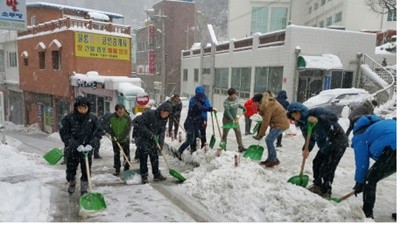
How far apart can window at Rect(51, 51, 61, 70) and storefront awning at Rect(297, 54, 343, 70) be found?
12.8 m

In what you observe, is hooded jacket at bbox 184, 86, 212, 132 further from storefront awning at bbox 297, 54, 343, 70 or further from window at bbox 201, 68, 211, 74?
window at bbox 201, 68, 211, 74

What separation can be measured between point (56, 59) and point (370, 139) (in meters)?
17.8

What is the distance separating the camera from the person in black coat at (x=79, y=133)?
4.89 metres

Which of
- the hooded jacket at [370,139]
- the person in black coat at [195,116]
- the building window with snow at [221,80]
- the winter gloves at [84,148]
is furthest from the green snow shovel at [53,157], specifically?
the building window with snow at [221,80]

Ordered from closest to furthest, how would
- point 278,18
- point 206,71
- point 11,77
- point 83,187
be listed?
point 83,187 < point 206,71 < point 11,77 < point 278,18

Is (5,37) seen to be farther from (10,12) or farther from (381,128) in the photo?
(381,128)

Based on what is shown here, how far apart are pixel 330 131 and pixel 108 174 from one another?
440 cm

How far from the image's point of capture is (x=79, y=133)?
16.4ft

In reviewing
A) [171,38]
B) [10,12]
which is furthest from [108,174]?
[171,38]

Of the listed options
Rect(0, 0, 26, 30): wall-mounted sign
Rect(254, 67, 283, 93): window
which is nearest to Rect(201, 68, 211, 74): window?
Rect(254, 67, 283, 93): window

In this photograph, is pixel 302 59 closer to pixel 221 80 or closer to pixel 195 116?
pixel 221 80

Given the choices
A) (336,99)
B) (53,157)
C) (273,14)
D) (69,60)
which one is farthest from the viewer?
(273,14)

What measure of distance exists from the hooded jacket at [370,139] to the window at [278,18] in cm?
3016

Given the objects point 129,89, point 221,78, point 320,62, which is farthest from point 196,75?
point 129,89
